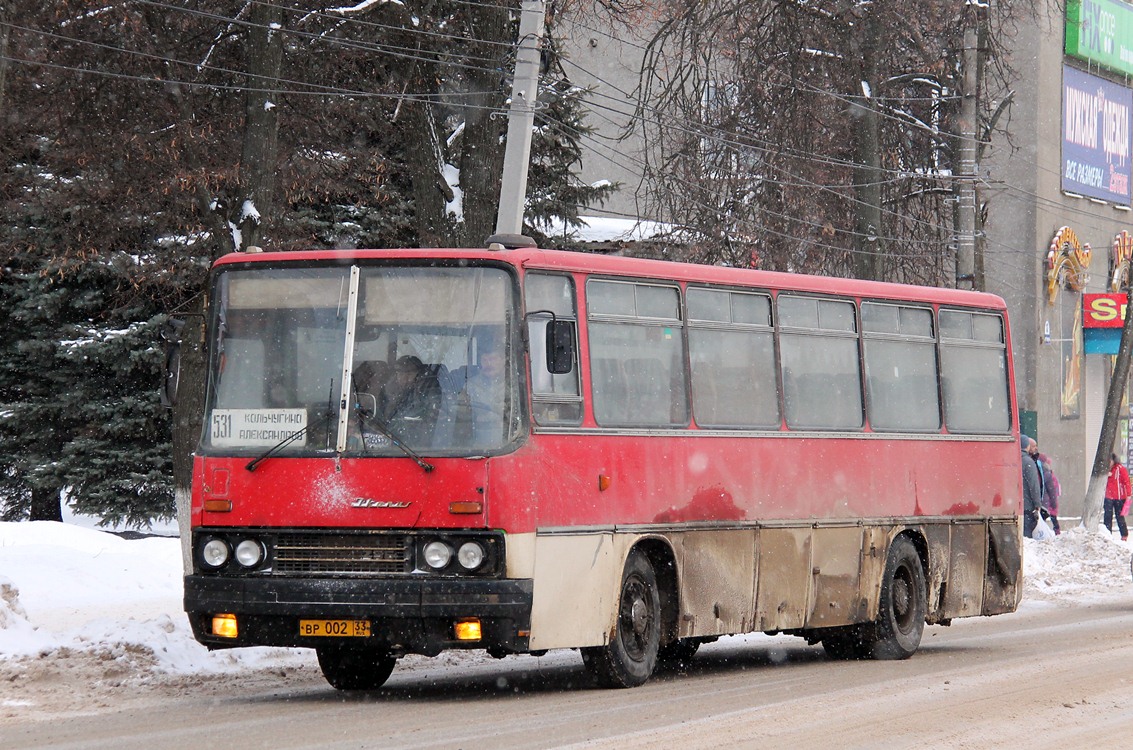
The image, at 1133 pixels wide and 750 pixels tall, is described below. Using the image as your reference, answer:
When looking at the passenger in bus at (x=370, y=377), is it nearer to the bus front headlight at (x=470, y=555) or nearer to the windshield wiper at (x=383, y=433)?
the windshield wiper at (x=383, y=433)

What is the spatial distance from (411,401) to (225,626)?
5.73 ft

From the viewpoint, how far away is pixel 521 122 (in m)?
16.9

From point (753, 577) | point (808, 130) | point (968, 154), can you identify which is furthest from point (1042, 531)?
point (753, 577)

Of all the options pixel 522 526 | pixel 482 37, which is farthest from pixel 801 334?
pixel 482 37

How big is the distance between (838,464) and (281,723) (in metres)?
5.80

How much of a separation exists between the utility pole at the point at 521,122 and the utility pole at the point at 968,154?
33.6ft

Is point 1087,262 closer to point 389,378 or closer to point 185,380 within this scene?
point 185,380

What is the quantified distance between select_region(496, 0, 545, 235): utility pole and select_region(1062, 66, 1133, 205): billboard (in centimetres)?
3077

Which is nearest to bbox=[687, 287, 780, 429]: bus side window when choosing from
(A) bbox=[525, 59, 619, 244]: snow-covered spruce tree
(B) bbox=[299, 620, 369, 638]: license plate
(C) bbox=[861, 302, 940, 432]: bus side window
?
(C) bbox=[861, 302, 940, 432]: bus side window

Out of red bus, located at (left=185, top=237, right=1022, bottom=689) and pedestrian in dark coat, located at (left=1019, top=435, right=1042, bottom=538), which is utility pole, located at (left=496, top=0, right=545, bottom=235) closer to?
red bus, located at (left=185, top=237, right=1022, bottom=689)

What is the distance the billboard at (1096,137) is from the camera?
45.9 m

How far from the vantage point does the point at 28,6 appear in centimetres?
1883

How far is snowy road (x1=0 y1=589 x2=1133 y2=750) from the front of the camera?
937 centimetres

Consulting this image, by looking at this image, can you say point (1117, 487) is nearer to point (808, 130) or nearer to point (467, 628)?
point (808, 130)
